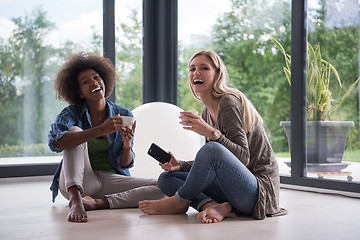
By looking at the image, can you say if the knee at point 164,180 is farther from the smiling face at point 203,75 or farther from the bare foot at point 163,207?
the smiling face at point 203,75

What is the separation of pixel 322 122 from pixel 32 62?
2412 millimetres

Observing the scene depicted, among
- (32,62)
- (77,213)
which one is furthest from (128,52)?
(77,213)

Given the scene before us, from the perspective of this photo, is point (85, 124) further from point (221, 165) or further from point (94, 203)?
point (221, 165)

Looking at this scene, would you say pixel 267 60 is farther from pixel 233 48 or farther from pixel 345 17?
pixel 345 17

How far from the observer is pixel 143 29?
4.60 meters

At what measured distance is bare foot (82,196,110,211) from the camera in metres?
2.37

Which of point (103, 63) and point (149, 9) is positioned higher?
point (149, 9)

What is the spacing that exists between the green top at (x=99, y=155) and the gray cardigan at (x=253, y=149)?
713mm

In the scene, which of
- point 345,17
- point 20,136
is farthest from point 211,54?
point 20,136

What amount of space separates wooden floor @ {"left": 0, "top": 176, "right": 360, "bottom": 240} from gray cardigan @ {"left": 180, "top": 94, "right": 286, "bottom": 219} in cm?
9


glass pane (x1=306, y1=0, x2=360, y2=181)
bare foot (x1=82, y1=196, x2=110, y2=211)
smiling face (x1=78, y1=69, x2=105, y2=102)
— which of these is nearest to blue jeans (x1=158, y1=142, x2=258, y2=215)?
bare foot (x1=82, y1=196, x2=110, y2=211)

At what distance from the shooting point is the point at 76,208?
2.17 m

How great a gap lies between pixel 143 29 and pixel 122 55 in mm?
361

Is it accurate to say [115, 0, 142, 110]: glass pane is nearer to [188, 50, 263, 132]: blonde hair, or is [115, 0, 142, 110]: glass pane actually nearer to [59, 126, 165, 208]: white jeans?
[59, 126, 165, 208]: white jeans
